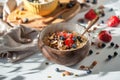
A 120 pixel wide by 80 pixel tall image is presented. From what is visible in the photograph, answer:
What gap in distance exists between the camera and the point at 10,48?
1199 millimetres

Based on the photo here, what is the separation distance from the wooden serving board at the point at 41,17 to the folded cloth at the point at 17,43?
0.08m

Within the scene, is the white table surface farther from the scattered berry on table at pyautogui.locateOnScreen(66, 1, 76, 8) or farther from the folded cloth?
Answer: the scattered berry on table at pyautogui.locateOnScreen(66, 1, 76, 8)

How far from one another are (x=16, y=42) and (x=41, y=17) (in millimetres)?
204

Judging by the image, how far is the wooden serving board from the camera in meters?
1.35

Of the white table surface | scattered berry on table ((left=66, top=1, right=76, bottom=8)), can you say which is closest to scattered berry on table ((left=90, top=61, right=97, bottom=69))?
the white table surface

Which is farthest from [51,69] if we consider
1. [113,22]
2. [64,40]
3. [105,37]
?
[113,22]

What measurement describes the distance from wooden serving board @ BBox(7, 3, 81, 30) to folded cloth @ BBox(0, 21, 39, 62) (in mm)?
75

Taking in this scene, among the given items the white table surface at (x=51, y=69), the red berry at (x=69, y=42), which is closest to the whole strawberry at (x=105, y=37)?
the white table surface at (x=51, y=69)

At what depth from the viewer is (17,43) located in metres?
1.24

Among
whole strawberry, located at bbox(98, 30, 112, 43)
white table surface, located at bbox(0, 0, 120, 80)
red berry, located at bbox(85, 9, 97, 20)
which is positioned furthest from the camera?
red berry, located at bbox(85, 9, 97, 20)

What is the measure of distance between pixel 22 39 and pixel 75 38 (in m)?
0.22

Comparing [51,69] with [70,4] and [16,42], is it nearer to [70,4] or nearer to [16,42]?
[16,42]

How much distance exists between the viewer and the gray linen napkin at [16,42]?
1.20 m

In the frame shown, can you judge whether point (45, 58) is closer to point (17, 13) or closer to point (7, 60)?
point (7, 60)
